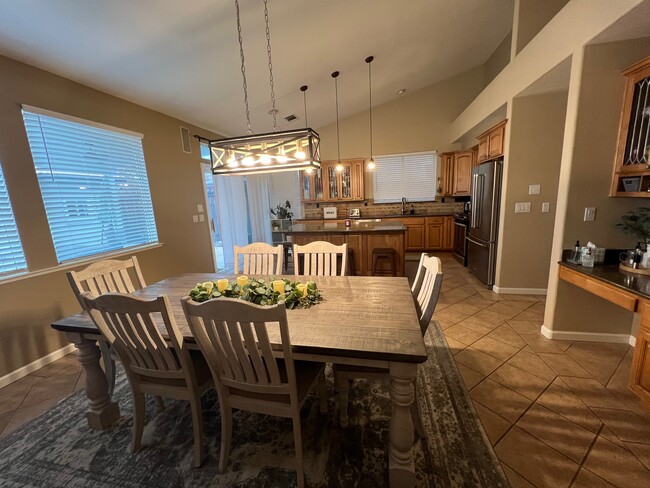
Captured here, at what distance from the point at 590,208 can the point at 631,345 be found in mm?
1253

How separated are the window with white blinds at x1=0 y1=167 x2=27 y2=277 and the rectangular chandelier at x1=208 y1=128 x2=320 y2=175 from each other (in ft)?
5.75

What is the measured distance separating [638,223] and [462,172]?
12.8ft

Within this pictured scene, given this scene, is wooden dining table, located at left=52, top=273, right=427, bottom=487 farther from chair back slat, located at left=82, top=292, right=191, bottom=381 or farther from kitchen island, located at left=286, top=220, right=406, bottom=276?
kitchen island, located at left=286, top=220, right=406, bottom=276

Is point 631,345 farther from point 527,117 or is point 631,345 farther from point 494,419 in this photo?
point 527,117

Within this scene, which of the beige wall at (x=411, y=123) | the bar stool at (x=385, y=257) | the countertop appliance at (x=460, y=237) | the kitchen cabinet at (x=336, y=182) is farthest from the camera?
the kitchen cabinet at (x=336, y=182)

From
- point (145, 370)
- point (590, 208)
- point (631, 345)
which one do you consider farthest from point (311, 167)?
point (631, 345)

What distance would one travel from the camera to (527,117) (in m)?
3.07

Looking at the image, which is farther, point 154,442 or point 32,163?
point 32,163

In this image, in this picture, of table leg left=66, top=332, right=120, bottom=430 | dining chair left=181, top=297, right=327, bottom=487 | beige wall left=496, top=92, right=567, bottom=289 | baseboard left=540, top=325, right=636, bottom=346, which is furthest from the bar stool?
table leg left=66, top=332, right=120, bottom=430

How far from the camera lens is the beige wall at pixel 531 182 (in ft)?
9.96

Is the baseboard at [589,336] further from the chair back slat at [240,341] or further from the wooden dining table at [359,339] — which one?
the chair back slat at [240,341]

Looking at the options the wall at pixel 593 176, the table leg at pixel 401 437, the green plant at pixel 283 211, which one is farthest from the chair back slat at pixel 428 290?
the green plant at pixel 283 211

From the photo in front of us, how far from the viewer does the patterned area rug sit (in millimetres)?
1354

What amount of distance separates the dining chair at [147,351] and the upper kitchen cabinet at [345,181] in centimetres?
527
